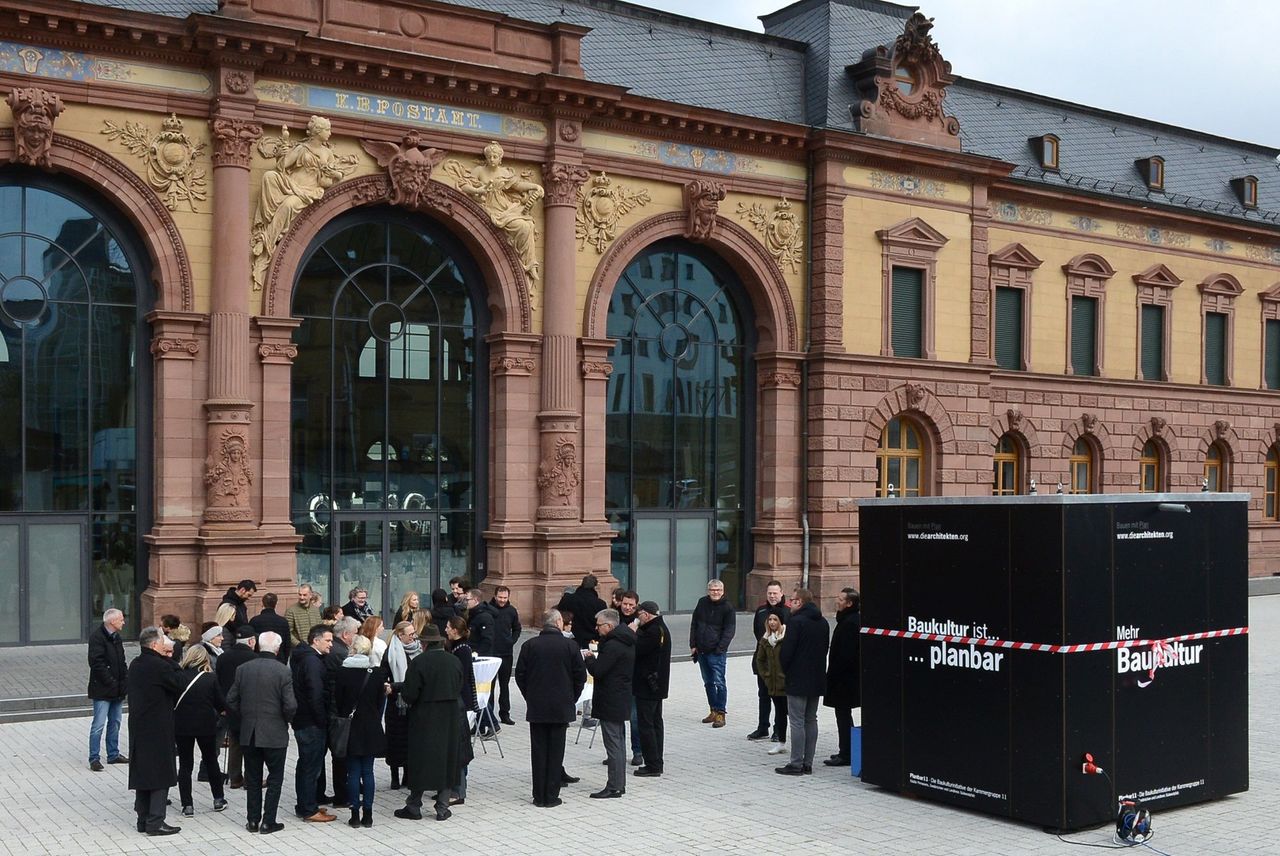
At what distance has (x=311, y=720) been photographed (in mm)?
13367

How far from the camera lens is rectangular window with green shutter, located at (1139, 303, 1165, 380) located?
136ft

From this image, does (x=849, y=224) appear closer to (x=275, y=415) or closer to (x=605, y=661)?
(x=275, y=415)

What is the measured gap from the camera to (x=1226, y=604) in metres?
14.7

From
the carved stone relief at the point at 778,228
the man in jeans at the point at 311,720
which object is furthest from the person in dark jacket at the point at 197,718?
the carved stone relief at the point at 778,228

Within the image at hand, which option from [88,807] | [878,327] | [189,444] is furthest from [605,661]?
[878,327]

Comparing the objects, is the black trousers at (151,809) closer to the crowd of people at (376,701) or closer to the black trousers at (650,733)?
the crowd of people at (376,701)

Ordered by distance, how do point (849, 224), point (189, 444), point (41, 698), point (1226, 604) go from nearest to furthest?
point (1226, 604)
point (41, 698)
point (189, 444)
point (849, 224)

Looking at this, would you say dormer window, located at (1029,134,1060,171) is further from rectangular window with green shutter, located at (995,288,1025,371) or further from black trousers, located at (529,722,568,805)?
black trousers, located at (529,722,568,805)

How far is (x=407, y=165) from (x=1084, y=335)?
21.2 metres

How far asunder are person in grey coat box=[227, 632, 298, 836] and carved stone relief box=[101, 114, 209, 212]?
14609 mm

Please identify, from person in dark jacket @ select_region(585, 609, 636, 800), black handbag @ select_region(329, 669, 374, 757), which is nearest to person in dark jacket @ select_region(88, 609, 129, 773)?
black handbag @ select_region(329, 669, 374, 757)

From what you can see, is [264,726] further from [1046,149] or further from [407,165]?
[1046,149]

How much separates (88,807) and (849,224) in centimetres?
2348

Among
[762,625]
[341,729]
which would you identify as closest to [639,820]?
[341,729]
